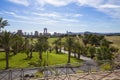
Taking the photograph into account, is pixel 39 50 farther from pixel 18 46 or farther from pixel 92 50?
pixel 92 50

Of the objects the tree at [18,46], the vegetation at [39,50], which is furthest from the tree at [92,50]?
the tree at [18,46]

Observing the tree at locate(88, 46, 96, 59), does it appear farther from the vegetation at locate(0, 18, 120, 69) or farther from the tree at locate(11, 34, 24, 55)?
the tree at locate(11, 34, 24, 55)

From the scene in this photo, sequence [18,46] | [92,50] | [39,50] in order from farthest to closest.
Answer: [18,46] → [92,50] → [39,50]

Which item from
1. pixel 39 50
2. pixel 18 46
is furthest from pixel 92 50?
pixel 18 46

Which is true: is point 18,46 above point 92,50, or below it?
above

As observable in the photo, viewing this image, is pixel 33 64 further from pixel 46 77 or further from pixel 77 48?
pixel 46 77

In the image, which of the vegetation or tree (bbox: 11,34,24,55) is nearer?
the vegetation

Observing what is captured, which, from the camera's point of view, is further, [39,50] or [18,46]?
[18,46]

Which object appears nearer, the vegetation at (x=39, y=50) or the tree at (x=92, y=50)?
the vegetation at (x=39, y=50)

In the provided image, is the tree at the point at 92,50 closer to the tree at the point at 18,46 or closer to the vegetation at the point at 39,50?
the vegetation at the point at 39,50

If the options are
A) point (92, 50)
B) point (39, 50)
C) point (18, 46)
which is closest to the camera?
point (39, 50)

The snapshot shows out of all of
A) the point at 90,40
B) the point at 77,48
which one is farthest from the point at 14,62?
Answer: the point at 90,40

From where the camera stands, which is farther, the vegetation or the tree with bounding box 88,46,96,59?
the tree with bounding box 88,46,96,59

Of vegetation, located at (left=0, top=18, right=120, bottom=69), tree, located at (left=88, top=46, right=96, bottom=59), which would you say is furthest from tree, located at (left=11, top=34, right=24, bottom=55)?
tree, located at (left=88, top=46, right=96, bottom=59)
